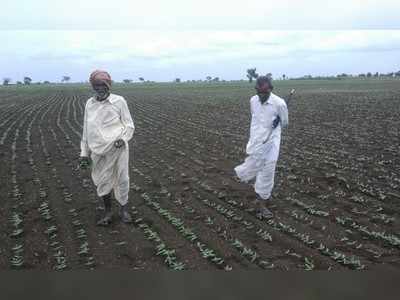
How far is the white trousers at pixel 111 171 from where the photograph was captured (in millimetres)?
5473

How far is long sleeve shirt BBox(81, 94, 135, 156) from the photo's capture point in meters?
5.32

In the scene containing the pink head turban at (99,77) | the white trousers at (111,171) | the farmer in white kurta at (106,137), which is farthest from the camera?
the white trousers at (111,171)

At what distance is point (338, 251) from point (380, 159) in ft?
17.4

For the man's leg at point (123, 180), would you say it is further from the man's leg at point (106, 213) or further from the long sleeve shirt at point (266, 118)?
the long sleeve shirt at point (266, 118)

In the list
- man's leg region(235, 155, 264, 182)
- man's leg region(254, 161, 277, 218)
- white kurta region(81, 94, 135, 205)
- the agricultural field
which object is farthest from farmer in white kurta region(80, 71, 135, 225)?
man's leg region(254, 161, 277, 218)

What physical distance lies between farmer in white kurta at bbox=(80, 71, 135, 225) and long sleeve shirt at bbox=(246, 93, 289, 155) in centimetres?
152

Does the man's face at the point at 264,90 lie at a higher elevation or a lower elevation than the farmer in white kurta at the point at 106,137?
higher

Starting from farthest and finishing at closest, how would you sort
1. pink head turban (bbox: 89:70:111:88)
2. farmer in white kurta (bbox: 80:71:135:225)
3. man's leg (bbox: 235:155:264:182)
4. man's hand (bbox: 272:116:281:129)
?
man's leg (bbox: 235:155:264:182) < man's hand (bbox: 272:116:281:129) < farmer in white kurta (bbox: 80:71:135:225) < pink head turban (bbox: 89:70:111:88)

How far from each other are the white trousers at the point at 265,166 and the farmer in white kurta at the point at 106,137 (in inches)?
61.4

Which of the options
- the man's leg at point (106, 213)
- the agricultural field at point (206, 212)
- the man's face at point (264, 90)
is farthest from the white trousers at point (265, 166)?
the man's leg at point (106, 213)

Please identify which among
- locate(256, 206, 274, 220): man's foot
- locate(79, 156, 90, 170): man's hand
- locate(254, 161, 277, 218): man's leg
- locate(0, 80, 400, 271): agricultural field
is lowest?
locate(0, 80, 400, 271): agricultural field

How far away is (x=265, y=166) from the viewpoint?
5789 millimetres

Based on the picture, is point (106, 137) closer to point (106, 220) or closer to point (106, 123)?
point (106, 123)

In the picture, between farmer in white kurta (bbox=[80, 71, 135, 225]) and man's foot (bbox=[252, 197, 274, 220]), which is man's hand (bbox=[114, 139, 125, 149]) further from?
man's foot (bbox=[252, 197, 274, 220])
